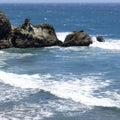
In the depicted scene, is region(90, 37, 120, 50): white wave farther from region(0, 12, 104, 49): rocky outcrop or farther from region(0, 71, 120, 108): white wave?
region(0, 71, 120, 108): white wave

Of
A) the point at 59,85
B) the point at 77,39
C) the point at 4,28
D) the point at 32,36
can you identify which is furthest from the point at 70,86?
the point at 77,39

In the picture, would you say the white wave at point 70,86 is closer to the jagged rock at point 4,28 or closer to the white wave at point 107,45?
the jagged rock at point 4,28

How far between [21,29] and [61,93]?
3635 centimetres

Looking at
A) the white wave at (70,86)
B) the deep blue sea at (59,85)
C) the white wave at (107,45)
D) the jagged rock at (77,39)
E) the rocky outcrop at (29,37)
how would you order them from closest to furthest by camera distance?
1. the deep blue sea at (59,85)
2. the white wave at (70,86)
3. the rocky outcrop at (29,37)
4. the jagged rock at (77,39)
5. the white wave at (107,45)

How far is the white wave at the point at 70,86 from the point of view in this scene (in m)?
42.2

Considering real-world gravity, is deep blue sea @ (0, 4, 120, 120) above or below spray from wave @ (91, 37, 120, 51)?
above

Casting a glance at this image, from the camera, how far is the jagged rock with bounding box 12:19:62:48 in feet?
258

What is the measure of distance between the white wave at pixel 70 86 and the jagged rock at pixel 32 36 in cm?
2373

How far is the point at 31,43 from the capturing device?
261ft

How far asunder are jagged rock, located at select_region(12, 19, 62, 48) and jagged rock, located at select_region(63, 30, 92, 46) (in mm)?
2561

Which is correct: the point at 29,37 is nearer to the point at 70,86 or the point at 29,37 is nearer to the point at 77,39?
the point at 77,39

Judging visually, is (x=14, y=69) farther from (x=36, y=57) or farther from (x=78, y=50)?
(x=78, y=50)

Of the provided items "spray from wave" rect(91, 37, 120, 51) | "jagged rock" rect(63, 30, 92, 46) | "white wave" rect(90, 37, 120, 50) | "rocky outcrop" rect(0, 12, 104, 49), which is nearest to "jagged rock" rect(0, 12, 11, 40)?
"rocky outcrop" rect(0, 12, 104, 49)

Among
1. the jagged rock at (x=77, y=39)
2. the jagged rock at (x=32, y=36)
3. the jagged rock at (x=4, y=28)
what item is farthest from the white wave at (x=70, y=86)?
the jagged rock at (x=77, y=39)
